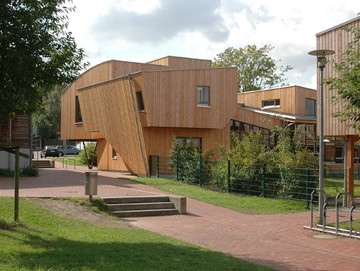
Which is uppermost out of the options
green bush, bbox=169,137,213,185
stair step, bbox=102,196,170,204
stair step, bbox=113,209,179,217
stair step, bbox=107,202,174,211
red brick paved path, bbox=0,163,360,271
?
green bush, bbox=169,137,213,185

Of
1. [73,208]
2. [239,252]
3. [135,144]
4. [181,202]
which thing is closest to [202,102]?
[135,144]

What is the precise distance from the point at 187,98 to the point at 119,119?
434 cm

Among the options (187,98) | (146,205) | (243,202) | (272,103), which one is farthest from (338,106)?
(272,103)

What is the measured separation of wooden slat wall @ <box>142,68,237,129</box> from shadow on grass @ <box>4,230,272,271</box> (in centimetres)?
1673

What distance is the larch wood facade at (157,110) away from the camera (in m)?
25.5

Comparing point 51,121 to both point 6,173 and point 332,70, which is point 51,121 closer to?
point 6,173

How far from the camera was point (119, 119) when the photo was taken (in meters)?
27.4

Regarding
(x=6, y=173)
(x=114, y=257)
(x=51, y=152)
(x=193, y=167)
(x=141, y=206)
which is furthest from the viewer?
(x=51, y=152)

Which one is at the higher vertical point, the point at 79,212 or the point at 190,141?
the point at 190,141

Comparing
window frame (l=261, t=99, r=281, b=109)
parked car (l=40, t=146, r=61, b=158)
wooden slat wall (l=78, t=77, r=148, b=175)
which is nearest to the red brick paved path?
wooden slat wall (l=78, t=77, r=148, b=175)

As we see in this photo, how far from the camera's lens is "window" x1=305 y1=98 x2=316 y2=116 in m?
37.3

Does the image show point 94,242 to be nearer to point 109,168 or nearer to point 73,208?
point 73,208

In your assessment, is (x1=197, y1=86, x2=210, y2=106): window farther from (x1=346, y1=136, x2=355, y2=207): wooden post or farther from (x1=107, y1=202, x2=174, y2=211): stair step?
(x1=107, y1=202, x2=174, y2=211): stair step

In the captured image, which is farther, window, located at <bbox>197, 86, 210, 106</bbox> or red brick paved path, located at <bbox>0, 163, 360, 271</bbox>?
window, located at <bbox>197, 86, 210, 106</bbox>
